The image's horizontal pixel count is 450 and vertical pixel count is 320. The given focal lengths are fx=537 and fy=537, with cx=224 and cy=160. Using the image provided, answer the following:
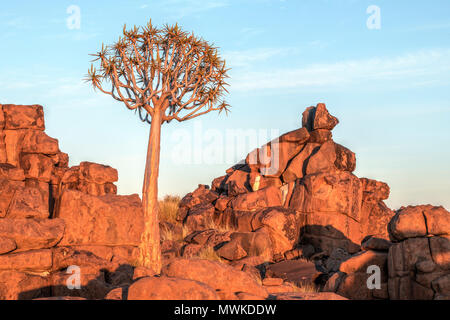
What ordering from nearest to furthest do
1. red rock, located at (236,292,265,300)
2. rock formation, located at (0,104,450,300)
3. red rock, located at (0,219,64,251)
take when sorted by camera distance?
red rock, located at (236,292,265,300)
rock formation, located at (0,104,450,300)
red rock, located at (0,219,64,251)

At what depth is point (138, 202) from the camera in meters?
16.6

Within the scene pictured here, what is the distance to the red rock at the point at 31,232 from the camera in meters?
12.8

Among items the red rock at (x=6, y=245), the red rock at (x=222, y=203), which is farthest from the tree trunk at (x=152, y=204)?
the red rock at (x=222, y=203)

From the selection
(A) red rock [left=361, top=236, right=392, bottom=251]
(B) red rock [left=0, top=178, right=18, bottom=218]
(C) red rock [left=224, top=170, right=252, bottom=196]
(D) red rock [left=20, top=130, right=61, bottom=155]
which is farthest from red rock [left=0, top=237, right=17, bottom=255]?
(C) red rock [left=224, top=170, right=252, bottom=196]

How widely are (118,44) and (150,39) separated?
1.26m

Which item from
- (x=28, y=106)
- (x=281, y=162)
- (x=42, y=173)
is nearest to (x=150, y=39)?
(x=28, y=106)

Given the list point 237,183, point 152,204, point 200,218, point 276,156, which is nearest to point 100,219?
point 152,204

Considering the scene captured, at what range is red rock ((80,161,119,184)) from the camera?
656 inches

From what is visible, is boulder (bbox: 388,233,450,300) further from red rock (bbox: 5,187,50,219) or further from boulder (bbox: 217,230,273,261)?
boulder (bbox: 217,230,273,261)

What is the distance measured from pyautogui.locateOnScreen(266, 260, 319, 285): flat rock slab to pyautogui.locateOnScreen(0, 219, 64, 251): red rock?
7.68m

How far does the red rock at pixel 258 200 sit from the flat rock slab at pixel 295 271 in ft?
16.6

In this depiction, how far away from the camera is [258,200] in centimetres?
2544

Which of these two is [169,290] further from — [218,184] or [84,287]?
[218,184]

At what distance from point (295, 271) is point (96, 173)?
797 cm
